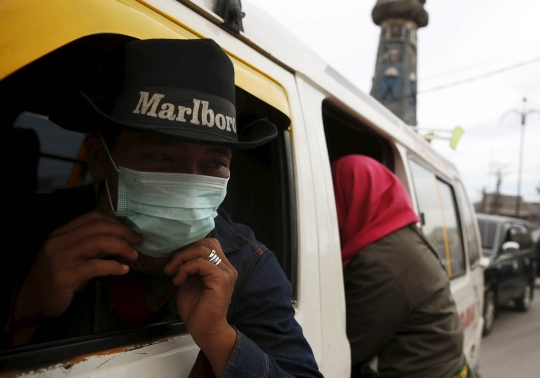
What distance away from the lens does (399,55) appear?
13.5 meters

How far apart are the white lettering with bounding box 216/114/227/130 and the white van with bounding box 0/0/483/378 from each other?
0.77 feet

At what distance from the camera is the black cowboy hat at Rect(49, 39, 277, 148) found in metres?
0.92

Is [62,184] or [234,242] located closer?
[234,242]

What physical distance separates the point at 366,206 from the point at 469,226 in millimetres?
2731

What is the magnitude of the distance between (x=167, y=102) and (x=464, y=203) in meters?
4.05

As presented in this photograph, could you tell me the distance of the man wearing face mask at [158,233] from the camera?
0.87 meters

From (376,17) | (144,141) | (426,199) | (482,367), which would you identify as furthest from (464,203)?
(376,17)

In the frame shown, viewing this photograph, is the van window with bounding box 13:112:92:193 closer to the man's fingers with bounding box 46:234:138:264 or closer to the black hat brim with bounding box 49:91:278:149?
the black hat brim with bounding box 49:91:278:149

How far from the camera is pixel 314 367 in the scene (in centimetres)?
113

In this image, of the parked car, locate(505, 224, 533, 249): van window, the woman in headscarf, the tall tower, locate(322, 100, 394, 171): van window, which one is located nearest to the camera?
the woman in headscarf

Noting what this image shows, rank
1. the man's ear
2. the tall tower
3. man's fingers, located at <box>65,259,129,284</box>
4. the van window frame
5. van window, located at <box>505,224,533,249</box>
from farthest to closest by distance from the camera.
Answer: the tall tower → van window, located at <box>505,224,533,249</box> → the van window frame → the man's ear → man's fingers, located at <box>65,259,129,284</box>

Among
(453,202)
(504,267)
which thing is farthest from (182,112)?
(504,267)

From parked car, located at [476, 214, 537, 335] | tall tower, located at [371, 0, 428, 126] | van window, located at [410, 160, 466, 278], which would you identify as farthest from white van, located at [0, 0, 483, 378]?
tall tower, located at [371, 0, 428, 126]

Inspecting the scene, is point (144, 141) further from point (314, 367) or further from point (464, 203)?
point (464, 203)
